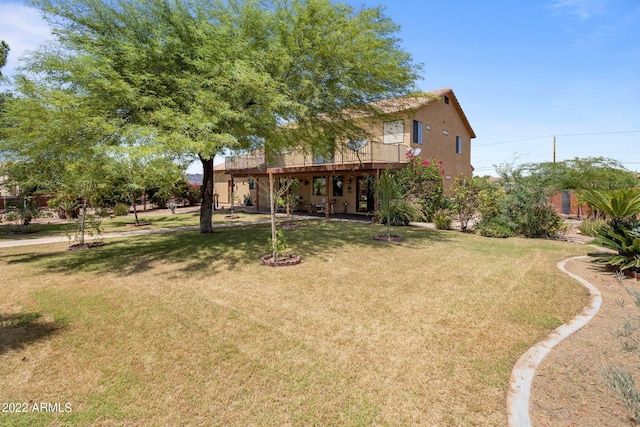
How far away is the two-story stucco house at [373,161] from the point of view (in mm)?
16922

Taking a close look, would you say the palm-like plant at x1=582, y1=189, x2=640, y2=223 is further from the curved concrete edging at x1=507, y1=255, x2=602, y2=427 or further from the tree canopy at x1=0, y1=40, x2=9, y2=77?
the tree canopy at x1=0, y1=40, x2=9, y2=77

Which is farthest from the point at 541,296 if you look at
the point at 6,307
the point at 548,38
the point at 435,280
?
the point at 548,38

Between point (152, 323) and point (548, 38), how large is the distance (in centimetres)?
1644

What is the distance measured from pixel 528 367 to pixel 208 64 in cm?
887

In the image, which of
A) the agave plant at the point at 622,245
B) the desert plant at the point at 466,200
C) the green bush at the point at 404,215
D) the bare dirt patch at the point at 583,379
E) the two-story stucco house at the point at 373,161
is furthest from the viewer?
the two-story stucco house at the point at 373,161

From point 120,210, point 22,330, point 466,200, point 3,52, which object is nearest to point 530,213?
point 466,200

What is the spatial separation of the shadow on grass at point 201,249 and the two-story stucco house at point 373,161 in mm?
3775

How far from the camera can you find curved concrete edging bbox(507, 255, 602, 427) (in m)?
2.87

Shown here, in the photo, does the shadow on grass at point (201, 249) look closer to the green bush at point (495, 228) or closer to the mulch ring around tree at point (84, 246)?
the mulch ring around tree at point (84, 246)

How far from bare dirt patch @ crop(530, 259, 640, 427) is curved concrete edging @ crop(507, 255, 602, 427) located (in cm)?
6

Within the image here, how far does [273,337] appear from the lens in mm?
4371

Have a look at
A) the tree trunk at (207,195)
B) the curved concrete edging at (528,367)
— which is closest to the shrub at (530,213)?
the curved concrete edging at (528,367)

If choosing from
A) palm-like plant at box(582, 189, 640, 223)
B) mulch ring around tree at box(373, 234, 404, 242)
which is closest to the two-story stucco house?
mulch ring around tree at box(373, 234, 404, 242)

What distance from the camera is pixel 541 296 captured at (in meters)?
5.92
